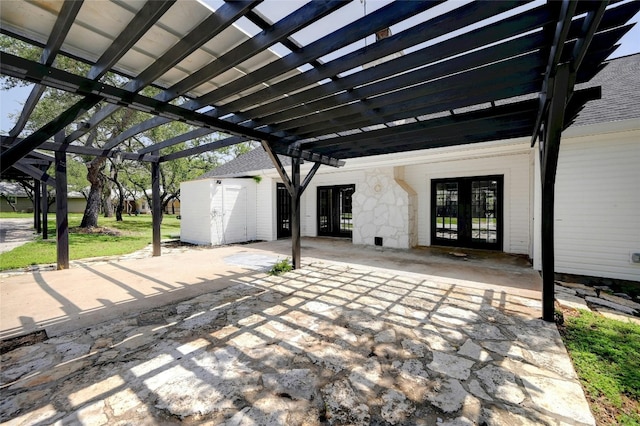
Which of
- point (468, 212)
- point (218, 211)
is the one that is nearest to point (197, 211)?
point (218, 211)

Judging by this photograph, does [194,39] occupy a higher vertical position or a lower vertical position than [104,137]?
lower

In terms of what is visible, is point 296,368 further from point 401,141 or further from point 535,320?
point 401,141

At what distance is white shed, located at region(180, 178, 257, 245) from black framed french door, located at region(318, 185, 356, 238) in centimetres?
286

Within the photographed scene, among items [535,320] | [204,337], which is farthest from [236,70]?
[535,320]

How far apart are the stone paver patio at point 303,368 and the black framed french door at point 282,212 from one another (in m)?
7.28

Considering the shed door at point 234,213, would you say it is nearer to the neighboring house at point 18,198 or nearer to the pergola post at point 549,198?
the pergola post at point 549,198

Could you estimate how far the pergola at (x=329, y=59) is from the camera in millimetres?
1895

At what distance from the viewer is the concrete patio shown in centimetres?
186

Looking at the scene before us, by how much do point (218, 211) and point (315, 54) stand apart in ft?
26.9

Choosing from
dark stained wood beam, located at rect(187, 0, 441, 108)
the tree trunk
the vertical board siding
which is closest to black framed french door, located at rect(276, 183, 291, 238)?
the vertical board siding

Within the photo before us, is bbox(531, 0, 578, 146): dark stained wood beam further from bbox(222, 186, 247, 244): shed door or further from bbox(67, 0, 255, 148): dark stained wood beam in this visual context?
bbox(222, 186, 247, 244): shed door

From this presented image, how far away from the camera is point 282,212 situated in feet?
36.9

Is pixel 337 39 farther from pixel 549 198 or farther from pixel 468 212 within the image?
pixel 468 212

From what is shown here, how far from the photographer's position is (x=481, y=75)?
2.52 meters
